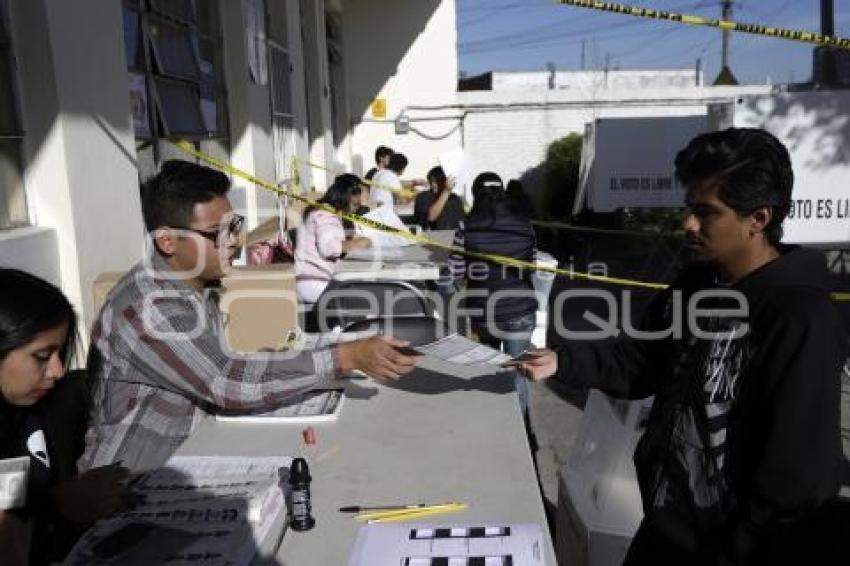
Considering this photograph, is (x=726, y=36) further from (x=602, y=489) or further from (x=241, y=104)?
(x=602, y=489)

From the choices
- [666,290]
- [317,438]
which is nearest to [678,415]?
[666,290]

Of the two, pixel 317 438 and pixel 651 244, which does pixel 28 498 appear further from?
pixel 651 244

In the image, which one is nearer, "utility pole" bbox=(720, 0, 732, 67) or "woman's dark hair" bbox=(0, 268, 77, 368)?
"woman's dark hair" bbox=(0, 268, 77, 368)

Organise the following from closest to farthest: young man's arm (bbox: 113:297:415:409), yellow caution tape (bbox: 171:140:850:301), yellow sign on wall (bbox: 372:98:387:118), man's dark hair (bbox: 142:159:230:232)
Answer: young man's arm (bbox: 113:297:415:409) < man's dark hair (bbox: 142:159:230:232) < yellow caution tape (bbox: 171:140:850:301) < yellow sign on wall (bbox: 372:98:387:118)

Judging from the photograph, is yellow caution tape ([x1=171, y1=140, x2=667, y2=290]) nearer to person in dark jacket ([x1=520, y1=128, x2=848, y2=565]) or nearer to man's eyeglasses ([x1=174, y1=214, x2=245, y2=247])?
person in dark jacket ([x1=520, y1=128, x2=848, y2=565])

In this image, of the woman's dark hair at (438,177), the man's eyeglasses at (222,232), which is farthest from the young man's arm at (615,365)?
the woman's dark hair at (438,177)

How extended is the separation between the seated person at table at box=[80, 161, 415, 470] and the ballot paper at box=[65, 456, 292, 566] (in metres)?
0.29

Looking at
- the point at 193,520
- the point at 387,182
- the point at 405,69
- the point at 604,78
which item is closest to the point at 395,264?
the point at 387,182

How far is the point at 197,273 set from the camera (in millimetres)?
2146

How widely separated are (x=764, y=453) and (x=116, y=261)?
3.67 metres

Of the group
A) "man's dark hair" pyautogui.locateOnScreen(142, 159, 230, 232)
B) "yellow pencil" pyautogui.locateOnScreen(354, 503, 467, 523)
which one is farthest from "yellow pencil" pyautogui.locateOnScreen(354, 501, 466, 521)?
"man's dark hair" pyautogui.locateOnScreen(142, 159, 230, 232)

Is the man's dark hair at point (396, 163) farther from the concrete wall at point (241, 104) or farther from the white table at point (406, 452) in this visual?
the white table at point (406, 452)

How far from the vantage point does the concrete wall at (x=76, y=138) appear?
3.53m

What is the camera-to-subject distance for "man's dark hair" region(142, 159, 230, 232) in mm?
2131
